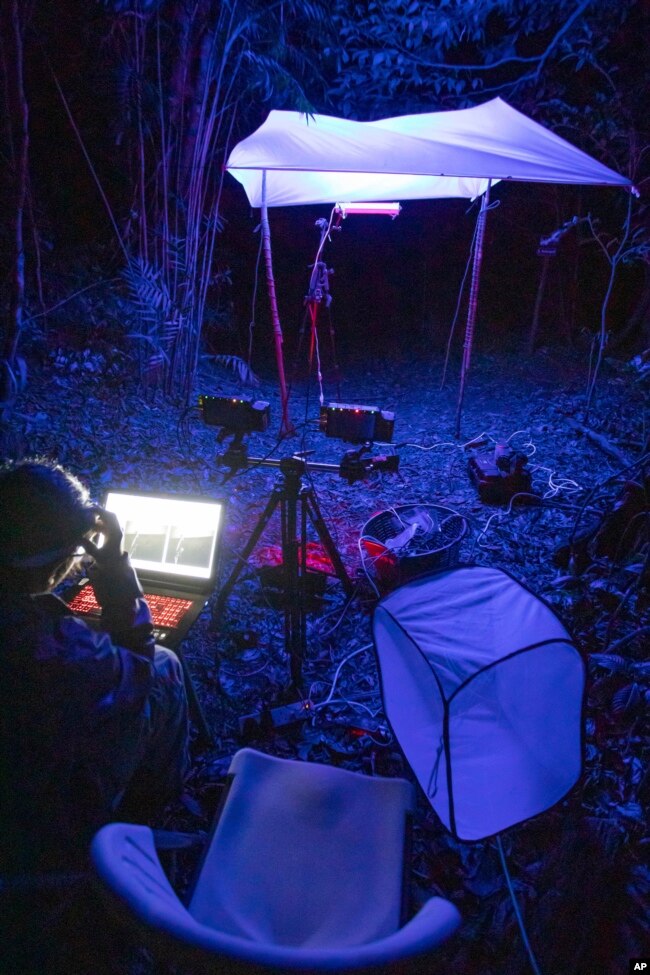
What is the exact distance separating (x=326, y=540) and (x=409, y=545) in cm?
65

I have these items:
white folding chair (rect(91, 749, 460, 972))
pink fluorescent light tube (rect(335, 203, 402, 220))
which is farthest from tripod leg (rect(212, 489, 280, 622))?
pink fluorescent light tube (rect(335, 203, 402, 220))

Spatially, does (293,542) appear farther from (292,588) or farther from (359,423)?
(359,423)

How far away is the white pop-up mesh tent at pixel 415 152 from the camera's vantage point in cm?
311

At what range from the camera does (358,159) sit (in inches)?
124

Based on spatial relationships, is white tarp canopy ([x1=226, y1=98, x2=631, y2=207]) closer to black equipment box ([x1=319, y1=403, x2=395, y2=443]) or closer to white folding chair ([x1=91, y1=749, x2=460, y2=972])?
black equipment box ([x1=319, y1=403, x2=395, y2=443])

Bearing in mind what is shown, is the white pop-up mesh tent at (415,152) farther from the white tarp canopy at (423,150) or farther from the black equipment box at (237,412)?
the black equipment box at (237,412)

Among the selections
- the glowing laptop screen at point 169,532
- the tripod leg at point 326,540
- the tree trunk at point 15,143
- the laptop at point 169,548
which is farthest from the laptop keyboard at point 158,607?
the tree trunk at point 15,143

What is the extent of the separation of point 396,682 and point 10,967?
4.27ft

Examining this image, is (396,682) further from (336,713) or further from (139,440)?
(139,440)

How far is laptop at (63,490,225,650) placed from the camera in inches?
77.2

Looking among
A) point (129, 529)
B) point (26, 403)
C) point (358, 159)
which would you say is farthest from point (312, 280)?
point (129, 529)

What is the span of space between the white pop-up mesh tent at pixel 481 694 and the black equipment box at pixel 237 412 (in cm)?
90

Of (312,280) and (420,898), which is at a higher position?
(312,280)

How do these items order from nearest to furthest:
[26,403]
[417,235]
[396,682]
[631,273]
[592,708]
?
[396,682], [592,708], [26,403], [631,273], [417,235]
